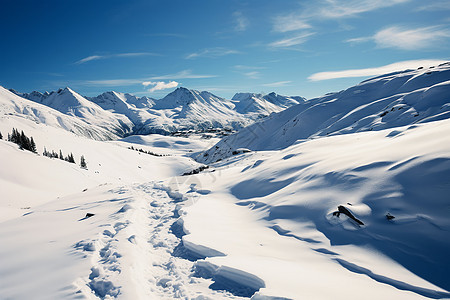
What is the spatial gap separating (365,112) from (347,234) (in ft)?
247

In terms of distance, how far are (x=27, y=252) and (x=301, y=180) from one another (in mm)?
12624

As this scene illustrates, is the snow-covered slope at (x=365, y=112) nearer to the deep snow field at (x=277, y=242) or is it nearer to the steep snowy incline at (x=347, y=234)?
the steep snowy incline at (x=347, y=234)

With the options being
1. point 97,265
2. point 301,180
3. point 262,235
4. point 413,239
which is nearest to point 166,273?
point 97,265

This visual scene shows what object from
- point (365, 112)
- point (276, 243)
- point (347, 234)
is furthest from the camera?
point (365, 112)

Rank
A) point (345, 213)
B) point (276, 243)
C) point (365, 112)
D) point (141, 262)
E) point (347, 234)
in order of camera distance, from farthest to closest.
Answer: point (365, 112) → point (276, 243) → point (345, 213) → point (347, 234) → point (141, 262)

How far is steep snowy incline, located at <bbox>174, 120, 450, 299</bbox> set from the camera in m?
5.45

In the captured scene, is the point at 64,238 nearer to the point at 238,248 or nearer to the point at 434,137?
the point at 238,248

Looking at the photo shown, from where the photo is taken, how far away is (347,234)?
7.44 meters

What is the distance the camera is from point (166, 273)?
6.68 m

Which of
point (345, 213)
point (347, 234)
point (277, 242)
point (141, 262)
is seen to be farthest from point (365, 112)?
point (141, 262)

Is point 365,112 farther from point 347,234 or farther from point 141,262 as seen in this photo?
point 141,262

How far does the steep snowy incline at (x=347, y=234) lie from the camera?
545cm

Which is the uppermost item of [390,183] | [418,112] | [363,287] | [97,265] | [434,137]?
[418,112]

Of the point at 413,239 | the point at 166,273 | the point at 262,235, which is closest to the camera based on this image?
the point at 413,239
